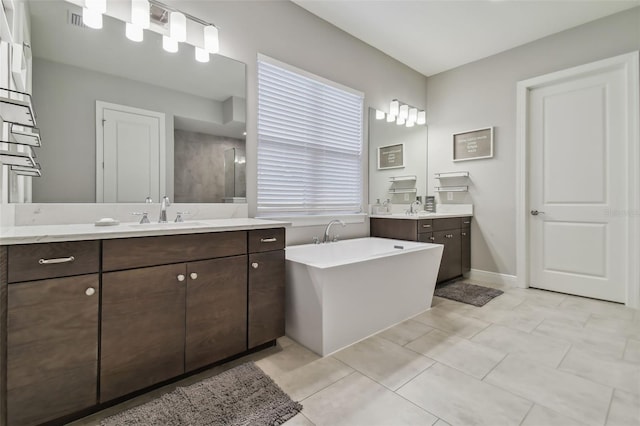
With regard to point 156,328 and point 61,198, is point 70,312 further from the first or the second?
point 61,198

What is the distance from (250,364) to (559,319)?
8.44 ft

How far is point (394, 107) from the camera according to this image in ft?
12.0

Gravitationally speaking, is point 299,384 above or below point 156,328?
below

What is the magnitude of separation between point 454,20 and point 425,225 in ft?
6.91

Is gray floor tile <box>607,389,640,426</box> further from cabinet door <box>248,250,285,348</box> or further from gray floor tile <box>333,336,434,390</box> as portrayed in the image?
cabinet door <box>248,250,285,348</box>

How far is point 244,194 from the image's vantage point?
2.41 m

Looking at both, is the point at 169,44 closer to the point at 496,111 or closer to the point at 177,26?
the point at 177,26

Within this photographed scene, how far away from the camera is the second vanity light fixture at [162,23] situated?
68.6 inches

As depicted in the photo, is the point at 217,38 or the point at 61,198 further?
the point at 217,38

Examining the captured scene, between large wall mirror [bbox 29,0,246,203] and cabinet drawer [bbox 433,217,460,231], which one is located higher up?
large wall mirror [bbox 29,0,246,203]

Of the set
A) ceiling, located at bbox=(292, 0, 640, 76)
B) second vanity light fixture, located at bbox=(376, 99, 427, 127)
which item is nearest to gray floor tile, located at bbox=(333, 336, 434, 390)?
second vanity light fixture, located at bbox=(376, 99, 427, 127)

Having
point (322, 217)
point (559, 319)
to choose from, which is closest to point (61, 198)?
point (322, 217)

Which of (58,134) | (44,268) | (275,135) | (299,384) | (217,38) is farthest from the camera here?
(275,135)

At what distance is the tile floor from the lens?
135 centimetres
